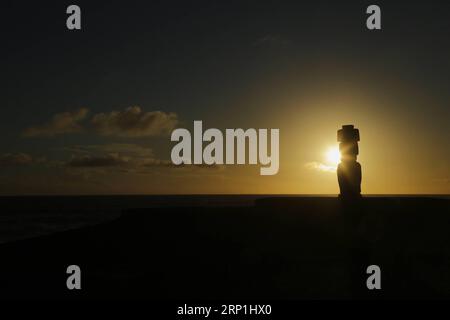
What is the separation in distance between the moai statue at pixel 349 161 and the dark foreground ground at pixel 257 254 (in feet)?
1.62

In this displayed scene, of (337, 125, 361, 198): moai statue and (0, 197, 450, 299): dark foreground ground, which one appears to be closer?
(337, 125, 361, 198): moai statue

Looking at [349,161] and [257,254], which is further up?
[349,161]

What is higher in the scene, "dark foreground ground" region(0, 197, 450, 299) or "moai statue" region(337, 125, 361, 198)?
"moai statue" region(337, 125, 361, 198)

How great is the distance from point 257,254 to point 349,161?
655cm

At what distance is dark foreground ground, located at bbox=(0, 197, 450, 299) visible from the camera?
1538 cm

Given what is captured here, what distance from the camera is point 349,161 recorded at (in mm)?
14445

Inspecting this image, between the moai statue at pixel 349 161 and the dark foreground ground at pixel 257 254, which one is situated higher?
the moai statue at pixel 349 161

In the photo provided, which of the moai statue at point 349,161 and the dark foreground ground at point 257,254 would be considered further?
the dark foreground ground at point 257,254

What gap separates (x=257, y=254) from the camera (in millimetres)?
19141

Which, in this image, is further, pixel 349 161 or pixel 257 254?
pixel 257 254

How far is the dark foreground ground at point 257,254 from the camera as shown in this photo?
15375 mm

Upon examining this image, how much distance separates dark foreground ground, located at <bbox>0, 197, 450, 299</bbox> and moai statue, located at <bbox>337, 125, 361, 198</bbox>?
1.62ft
